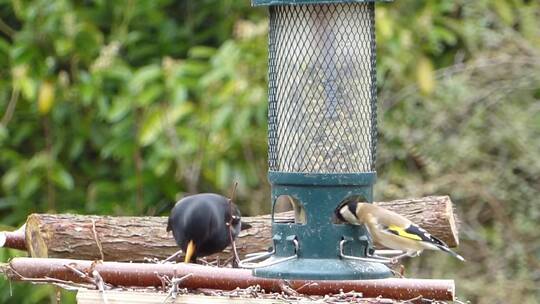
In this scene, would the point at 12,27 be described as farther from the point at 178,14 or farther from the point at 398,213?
the point at 398,213

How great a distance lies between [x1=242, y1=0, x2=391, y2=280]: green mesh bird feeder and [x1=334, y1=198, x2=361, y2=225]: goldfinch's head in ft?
0.06

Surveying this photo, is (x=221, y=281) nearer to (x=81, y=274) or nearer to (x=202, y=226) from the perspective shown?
(x=81, y=274)

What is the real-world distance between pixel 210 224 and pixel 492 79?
275 cm

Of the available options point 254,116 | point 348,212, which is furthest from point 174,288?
point 254,116

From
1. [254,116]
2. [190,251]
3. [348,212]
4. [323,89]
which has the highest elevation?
[323,89]

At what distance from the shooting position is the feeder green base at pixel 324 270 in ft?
12.9

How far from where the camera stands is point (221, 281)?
382 cm

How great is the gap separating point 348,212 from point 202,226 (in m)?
0.99

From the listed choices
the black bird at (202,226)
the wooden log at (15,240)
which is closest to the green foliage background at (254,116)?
the wooden log at (15,240)

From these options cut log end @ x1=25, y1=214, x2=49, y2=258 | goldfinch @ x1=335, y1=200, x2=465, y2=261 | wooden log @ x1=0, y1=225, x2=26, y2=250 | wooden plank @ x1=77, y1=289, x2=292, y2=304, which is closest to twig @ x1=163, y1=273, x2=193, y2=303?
wooden plank @ x1=77, y1=289, x2=292, y2=304

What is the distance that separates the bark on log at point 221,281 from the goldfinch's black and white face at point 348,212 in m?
0.32

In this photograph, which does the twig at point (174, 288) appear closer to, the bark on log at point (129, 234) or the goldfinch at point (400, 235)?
the goldfinch at point (400, 235)

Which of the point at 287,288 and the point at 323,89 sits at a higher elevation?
the point at 323,89

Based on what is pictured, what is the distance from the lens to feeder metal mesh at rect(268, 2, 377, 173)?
4250mm
